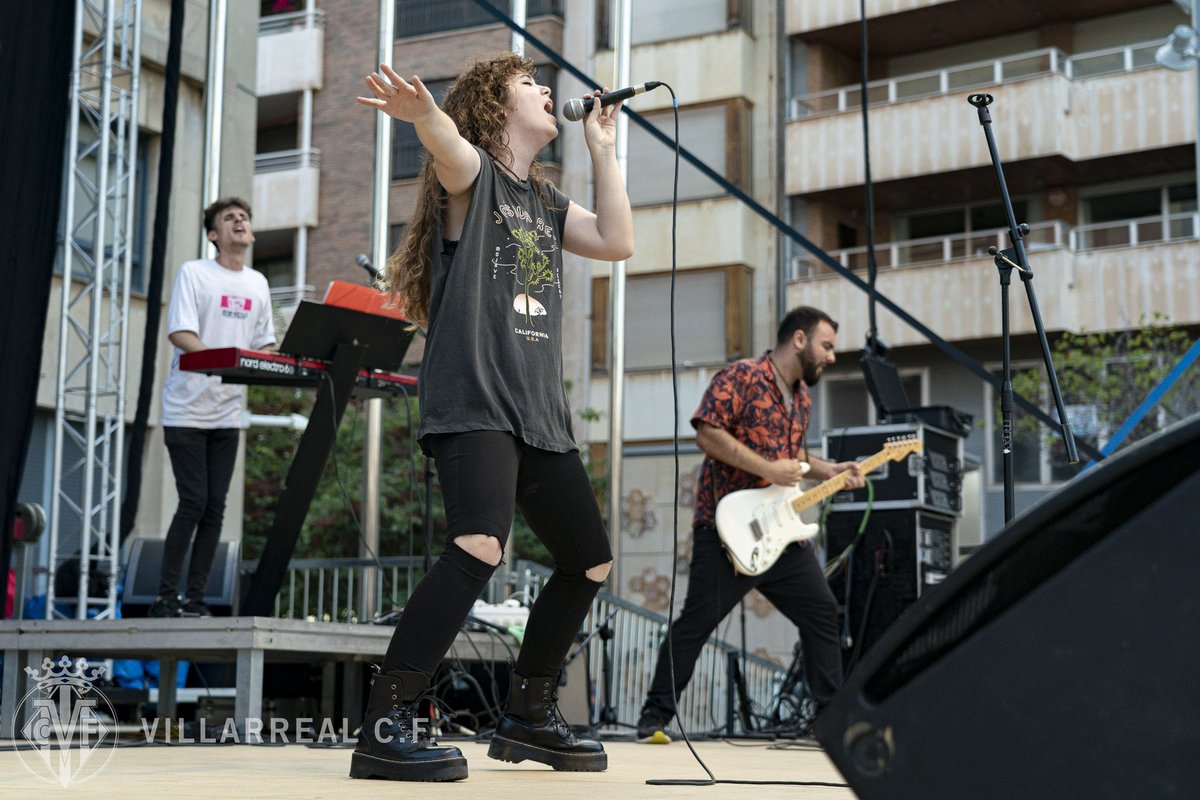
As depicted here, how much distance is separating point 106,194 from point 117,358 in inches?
39.7

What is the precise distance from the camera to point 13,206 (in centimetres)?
652

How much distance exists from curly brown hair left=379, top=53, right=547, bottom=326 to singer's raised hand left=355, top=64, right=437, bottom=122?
426 mm

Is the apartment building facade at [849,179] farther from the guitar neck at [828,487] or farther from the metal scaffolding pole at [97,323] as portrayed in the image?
the guitar neck at [828,487]

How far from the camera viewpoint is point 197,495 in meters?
5.74

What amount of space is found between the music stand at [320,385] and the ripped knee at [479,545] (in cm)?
218

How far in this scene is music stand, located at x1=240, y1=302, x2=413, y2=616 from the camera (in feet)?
17.0

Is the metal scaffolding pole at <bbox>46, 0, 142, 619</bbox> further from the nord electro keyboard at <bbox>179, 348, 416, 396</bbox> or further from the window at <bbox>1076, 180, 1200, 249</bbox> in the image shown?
the window at <bbox>1076, 180, 1200, 249</bbox>

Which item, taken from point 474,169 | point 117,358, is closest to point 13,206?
point 117,358

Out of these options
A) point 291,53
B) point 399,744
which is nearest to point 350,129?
point 291,53

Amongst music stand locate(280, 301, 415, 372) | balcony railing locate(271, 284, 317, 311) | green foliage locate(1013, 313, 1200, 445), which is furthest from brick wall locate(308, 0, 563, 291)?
music stand locate(280, 301, 415, 372)

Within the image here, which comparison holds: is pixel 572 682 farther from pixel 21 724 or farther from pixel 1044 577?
pixel 1044 577

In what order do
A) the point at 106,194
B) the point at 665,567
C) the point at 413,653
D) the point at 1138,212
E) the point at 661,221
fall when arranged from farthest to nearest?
the point at 661,221 < the point at 1138,212 < the point at 665,567 < the point at 106,194 < the point at 413,653

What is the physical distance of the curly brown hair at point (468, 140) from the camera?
3371 millimetres

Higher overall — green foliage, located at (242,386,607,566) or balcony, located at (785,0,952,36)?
balcony, located at (785,0,952,36)
